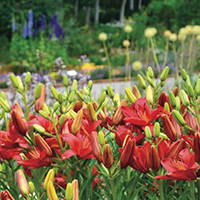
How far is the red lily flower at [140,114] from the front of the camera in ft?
3.42

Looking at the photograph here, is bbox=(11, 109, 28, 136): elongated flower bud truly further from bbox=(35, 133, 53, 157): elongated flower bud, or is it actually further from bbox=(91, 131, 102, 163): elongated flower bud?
bbox=(91, 131, 102, 163): elongated flower bud

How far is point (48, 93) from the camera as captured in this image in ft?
12.8

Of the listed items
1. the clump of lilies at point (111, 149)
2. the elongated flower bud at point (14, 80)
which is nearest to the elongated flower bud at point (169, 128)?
the clump of lilies at point (111, 149)

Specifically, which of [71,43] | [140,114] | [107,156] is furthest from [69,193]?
[71,43]

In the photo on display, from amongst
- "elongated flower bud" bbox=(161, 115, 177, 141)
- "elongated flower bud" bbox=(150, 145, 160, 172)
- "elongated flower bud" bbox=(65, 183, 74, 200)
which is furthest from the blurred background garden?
"elongated flower bud" bbox=(65, 183, 74, 200)

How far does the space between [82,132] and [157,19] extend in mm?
14628

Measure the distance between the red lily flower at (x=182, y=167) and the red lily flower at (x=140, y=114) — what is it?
0.18m

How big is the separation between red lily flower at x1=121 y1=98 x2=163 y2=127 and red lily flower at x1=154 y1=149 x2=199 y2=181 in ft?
0.58

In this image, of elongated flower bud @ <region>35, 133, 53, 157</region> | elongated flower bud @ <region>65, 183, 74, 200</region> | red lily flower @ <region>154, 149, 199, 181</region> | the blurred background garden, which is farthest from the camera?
the blurred background garden

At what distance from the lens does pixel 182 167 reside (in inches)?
34.9

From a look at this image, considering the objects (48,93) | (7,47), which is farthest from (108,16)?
(48,93)

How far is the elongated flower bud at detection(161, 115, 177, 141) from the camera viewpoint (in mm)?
955

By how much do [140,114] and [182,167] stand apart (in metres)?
0.25

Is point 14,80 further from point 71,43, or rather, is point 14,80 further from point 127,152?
point 71,43
